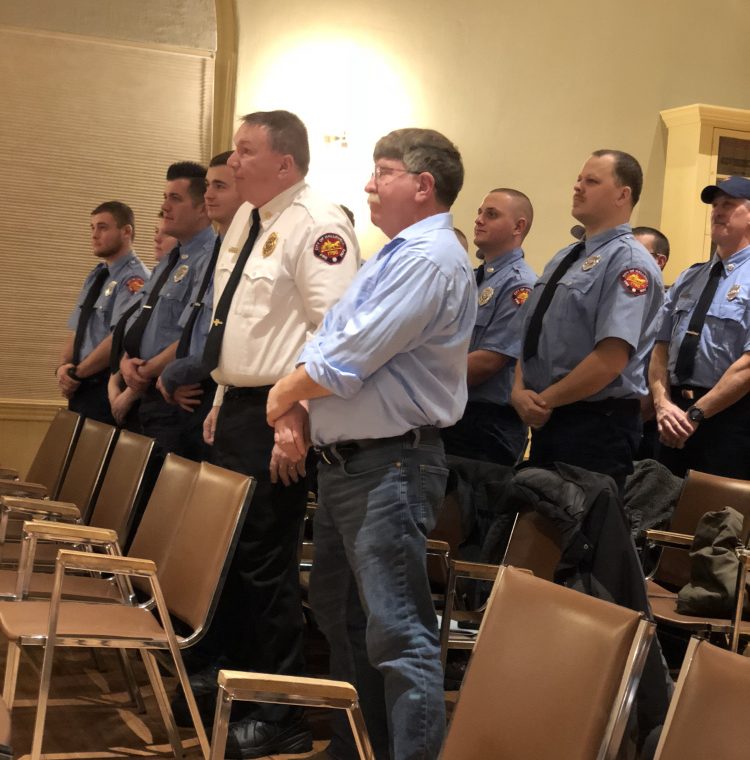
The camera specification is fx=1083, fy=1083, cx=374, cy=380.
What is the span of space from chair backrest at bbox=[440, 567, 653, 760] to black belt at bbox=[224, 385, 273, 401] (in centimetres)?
129

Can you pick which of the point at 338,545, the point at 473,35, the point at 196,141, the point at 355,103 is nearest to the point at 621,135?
the point at 473,35

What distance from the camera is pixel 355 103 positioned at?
6.15 m

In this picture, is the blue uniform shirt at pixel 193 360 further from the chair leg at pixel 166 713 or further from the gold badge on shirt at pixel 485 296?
the gold badge on shirt at pixel 485 296

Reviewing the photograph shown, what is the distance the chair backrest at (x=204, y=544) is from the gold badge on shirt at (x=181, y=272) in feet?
5.06

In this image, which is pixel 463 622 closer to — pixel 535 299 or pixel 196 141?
pixel 535 299

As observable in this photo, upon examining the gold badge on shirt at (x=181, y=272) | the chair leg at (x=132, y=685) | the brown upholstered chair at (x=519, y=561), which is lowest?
the chair leg at (x=132, y=685)

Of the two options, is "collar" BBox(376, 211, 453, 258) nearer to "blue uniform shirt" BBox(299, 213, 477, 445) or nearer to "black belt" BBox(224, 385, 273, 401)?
"blue uniform shirt" BBox(299, 213, 477, 445)

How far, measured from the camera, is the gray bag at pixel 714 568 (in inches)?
119

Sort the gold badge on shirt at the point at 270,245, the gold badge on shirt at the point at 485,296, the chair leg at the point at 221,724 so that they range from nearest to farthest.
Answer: the chair leg at the point at 221,724 < the gold badge on shirt at the point at 270,245 < the gold badge on shirt at the point at 485,296

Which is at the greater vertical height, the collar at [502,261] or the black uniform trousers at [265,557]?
the collar at [502,261]

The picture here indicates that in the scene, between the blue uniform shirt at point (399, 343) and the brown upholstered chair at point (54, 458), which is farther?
the brown upholstered chair at point (54, 458)

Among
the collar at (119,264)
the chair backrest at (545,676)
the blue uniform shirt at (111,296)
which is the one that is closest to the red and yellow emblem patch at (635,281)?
the chair backrest at (545,676)

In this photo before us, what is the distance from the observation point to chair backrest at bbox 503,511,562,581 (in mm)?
2760

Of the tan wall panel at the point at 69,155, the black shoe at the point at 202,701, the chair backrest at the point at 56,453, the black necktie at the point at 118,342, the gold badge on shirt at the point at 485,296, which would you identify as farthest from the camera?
the tan wall panel at the point at 69,155
